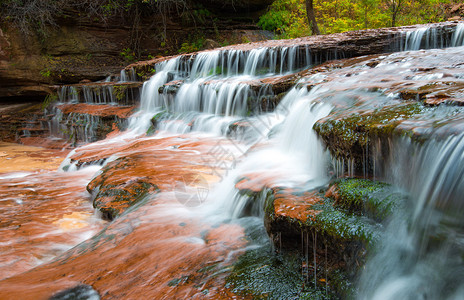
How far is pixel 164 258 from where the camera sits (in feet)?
8.86

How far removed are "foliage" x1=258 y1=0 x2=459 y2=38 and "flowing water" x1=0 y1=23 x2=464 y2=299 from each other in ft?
23.2

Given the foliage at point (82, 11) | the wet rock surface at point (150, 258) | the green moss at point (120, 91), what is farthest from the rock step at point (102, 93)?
the wet rock surface at point (150, 258)

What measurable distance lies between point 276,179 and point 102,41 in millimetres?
12354

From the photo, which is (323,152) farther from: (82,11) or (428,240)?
(82,11)

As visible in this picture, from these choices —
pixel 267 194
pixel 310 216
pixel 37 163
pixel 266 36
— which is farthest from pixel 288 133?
pixel 266 36

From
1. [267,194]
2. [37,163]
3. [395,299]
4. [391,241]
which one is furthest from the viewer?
[37,163]

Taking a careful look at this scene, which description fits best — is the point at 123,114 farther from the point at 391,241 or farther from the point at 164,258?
the point at 391,241

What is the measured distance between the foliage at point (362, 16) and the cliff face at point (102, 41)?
77cm

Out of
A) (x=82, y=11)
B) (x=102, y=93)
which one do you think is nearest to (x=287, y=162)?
(x=102, y=93)

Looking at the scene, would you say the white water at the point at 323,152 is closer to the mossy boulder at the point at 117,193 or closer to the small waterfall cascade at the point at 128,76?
the mossy boulder at the point at 117,193

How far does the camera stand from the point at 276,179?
11.2ft

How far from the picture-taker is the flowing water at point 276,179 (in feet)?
6.76

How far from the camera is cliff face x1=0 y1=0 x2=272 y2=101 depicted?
1161cm

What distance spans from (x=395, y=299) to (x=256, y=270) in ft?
2.92
